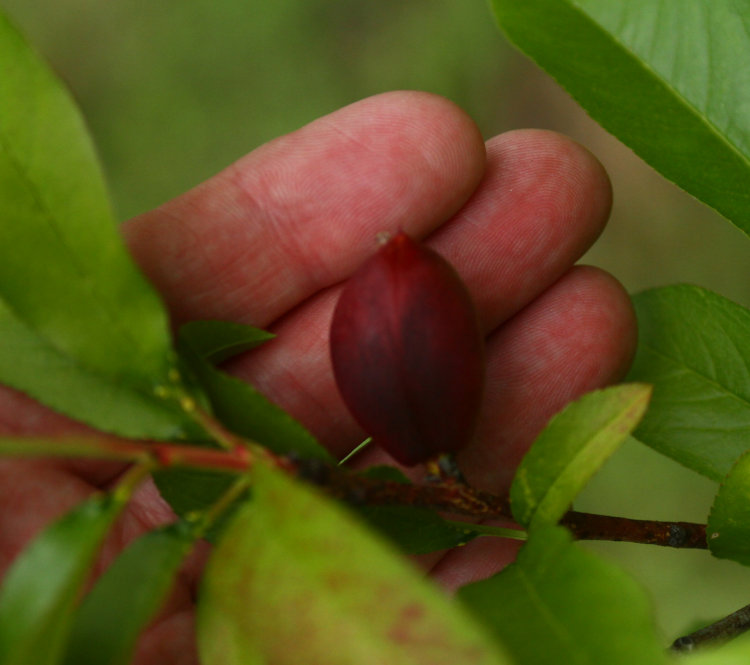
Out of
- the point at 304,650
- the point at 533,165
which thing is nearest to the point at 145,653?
the point at 304,650

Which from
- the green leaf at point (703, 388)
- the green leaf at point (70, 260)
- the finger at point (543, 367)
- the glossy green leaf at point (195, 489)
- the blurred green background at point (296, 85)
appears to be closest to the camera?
the green leaf at point (70, 260)

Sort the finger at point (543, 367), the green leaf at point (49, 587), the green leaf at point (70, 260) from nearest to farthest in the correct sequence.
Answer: the green leaf at point (49, 587) → the green leaf at point (70, 260) → the finger at point (543, 367)

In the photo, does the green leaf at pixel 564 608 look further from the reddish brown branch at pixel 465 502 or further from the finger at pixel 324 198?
the finger at pixel 324 198

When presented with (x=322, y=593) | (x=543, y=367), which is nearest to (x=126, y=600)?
(x=322, y=593)

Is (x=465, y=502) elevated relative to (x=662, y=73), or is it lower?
lower

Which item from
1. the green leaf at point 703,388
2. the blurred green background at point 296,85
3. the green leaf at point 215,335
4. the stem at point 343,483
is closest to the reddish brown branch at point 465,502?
the stem at point 343,483

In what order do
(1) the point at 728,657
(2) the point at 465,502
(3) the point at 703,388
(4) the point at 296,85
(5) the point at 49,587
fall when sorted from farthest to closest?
1. (4) the point at 296,85
2. (3) the point at 703,388
3. (2) the point at 465,502
4. (5) the point at 49,587
5. (1) the point at 728,657

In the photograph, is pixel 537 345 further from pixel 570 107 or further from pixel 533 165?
pixel 570 107

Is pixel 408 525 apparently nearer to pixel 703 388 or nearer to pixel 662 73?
pixel 703 388
